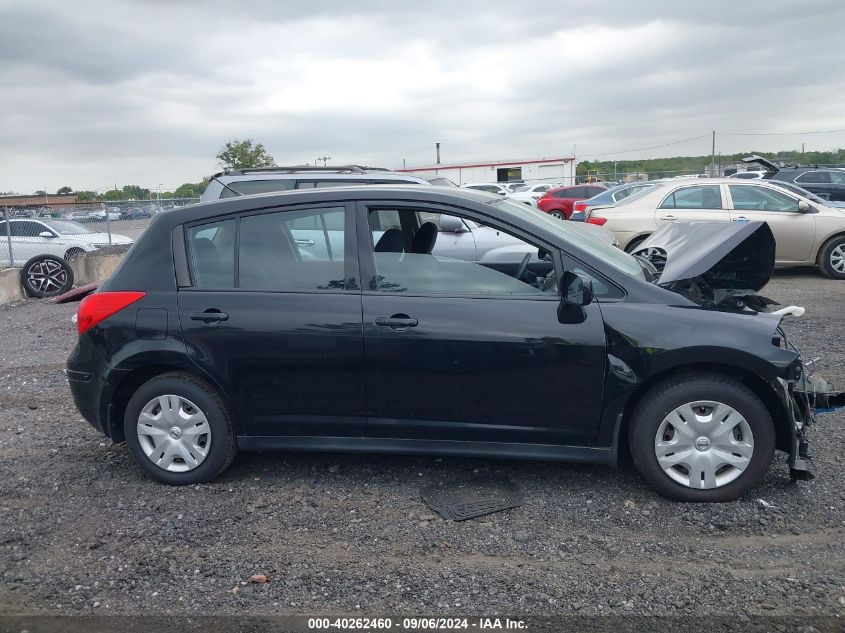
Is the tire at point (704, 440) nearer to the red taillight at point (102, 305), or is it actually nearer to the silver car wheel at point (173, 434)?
the silver car wheel at point (173, 434)

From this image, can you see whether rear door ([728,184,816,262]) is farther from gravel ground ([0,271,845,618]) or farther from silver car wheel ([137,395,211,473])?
silver car wheel ([137,395,211,473])

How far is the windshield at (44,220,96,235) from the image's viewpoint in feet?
49.0

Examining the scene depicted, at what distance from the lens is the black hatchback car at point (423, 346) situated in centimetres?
393

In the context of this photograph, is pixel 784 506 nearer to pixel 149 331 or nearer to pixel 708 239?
pixel 708 239

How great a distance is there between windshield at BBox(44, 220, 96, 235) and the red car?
46.1ft

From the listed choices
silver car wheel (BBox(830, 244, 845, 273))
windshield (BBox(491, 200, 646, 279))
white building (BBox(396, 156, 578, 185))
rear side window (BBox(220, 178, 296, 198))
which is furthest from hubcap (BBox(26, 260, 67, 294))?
white building (BBox(396, 156, 578, 185))

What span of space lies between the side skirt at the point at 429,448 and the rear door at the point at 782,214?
8.50 m

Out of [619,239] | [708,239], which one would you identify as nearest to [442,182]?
[619,239]

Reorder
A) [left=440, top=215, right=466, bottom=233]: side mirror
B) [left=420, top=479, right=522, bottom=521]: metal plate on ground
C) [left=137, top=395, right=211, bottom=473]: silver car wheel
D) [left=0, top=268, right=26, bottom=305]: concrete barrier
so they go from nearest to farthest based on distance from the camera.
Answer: [left=420, top=479, right=522, bottom=521]: metal plate on ground, [left=137, top=395, right=211, bottom=473]: silver car wheel, [left=440, top=215, right=466, bottom=233]: side mirror, [left=0, top=268, right=26, bottom=305]: concrete barrier

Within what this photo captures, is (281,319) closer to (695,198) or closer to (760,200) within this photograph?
(695,198)

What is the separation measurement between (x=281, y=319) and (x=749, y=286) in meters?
2.83

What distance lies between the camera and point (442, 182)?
10.9 metres

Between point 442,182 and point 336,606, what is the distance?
838 centimetres

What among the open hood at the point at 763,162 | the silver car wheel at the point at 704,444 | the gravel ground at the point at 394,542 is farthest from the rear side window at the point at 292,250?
the open hood at the point at 763,162
